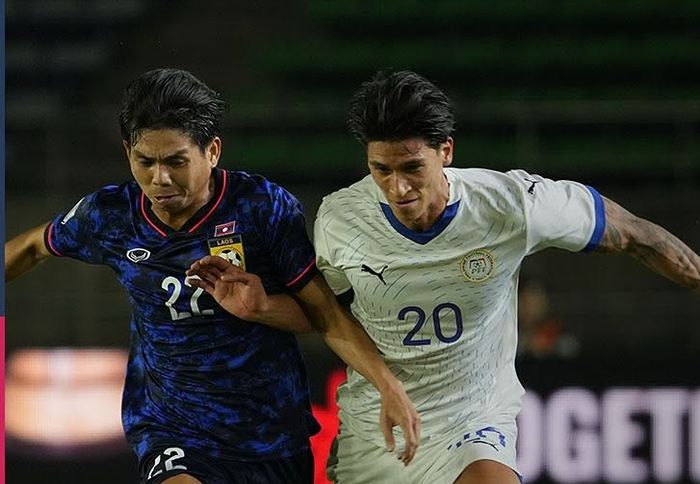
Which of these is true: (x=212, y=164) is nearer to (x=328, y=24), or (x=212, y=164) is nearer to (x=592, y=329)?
(x=592, y=329)

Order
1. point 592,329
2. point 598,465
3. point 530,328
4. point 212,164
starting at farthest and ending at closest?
point 592,329, point 530,328, point 598,465, point 212,164

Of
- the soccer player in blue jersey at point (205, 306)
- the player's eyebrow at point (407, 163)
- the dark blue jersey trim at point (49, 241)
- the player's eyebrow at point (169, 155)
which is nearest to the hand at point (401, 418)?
the soccer player in blue jersey at point (205, 306)

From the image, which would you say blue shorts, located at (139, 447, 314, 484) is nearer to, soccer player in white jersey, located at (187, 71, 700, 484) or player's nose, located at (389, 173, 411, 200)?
soccer player in white jersey, located at (187, 71, 700, 484)

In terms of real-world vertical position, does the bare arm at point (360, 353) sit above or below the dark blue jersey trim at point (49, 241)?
below

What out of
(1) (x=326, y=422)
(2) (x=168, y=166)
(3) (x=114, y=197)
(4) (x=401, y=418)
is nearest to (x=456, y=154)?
(1) (x=326, y=422)

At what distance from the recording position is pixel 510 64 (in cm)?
1053

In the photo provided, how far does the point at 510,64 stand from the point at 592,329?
3410 mm

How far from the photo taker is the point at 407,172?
124 inches

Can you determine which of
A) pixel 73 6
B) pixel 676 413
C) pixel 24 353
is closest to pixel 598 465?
pixel 676 413

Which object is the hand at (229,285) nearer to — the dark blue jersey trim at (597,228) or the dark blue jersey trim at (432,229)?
the dark blue jersey trim at (432,229)

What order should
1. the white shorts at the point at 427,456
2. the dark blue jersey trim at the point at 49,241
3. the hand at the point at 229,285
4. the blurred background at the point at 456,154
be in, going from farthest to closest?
the blurred background at the point at 456,154
the dark blue jersey trim at the point at 49,241
the white shorts at the point at 427,456
the hand at the point at 229,285

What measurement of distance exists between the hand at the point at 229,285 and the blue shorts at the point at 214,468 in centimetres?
42

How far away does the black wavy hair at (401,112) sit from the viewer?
3150mm

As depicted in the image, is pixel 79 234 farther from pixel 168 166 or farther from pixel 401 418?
pixel 401 418
